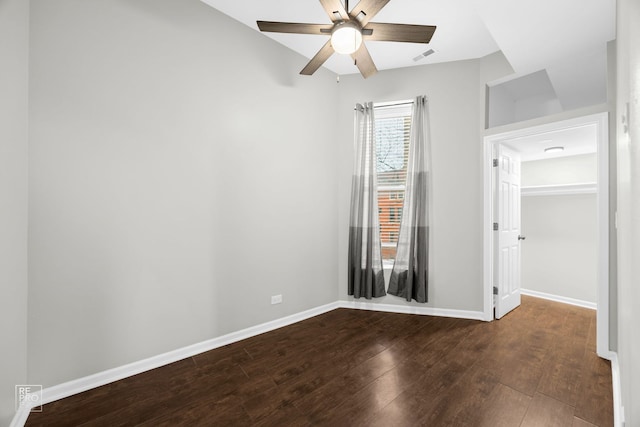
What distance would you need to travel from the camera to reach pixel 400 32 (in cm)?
199

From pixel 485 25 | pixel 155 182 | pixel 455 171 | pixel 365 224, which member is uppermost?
pixel 485 25

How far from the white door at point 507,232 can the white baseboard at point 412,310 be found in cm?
28

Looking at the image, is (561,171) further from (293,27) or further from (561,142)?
(293,27)

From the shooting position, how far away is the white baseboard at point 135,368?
172cm

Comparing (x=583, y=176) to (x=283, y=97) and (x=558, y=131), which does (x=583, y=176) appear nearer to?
(x=558, y=131)

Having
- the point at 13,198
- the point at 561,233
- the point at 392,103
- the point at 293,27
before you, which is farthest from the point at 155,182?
the point at 561,233

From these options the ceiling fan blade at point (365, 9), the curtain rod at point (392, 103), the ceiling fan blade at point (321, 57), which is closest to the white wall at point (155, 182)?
the ceiling fan blade at point (321, 57)

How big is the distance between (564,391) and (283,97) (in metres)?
3.39

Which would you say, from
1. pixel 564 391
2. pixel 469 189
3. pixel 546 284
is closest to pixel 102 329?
pixel 564 391

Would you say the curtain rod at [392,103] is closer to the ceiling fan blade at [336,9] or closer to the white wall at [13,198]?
the ceiling fan blade at [336,9]

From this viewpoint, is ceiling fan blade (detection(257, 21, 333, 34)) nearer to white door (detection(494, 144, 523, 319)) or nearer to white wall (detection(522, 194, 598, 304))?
white door (detection(494, 144, 523, 319))

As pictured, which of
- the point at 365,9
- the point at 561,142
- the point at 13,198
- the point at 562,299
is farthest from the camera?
the point at 562,299

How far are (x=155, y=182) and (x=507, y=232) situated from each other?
3797 mm

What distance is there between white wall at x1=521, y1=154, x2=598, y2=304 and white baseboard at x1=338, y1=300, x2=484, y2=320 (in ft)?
5.69
